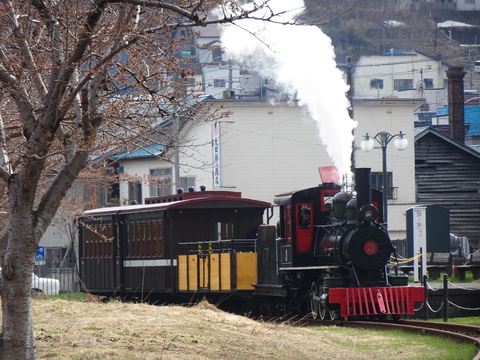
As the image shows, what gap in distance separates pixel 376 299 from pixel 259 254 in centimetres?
417

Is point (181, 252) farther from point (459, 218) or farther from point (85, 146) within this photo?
point (459, 218)

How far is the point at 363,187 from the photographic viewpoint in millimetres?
18234

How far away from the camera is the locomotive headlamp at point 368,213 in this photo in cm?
1822

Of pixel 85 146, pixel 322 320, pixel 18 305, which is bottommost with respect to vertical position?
pixel 322 320

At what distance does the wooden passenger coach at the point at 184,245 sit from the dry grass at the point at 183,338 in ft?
18.3

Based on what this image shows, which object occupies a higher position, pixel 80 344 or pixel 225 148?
pixel 225 148

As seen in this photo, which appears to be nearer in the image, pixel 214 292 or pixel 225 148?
pixel 214 292

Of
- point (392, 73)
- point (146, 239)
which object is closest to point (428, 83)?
point (392, 73)

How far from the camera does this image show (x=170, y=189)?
44.1 metres

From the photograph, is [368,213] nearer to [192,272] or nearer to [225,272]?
[225,272]

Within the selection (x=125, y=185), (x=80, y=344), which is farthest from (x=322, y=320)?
(x=125, y=185)

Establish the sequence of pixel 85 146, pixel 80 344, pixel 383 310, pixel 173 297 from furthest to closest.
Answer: pixel 173 297 < pixel 383 310 < pixel 80 344 < pixel 85 146

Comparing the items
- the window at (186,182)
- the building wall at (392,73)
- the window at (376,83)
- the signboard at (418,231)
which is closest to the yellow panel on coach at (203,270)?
the signboard at (418,231)

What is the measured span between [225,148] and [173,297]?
714 inches
